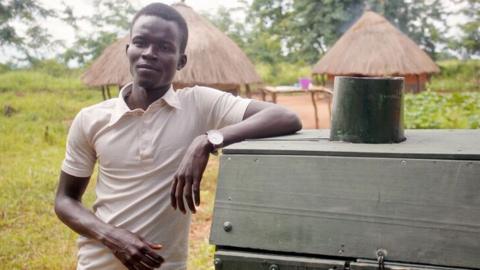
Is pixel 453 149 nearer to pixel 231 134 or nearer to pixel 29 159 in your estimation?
pixel 231 134

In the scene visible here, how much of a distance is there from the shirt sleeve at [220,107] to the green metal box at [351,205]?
14.9 inches

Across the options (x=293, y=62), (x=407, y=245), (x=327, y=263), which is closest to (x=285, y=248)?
(x=327, y=263)

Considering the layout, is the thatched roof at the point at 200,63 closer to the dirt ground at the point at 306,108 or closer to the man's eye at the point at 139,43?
the dirt ground at the point at 306,108

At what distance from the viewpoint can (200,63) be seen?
28.2 ft

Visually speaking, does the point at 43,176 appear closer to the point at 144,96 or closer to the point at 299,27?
the point at 144,96

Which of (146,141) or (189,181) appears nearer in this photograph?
(189,181)

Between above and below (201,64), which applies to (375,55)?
below

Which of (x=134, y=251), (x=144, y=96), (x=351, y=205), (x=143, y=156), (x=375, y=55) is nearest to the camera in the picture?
(x=351, y=205)

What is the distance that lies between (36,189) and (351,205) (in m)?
5.93

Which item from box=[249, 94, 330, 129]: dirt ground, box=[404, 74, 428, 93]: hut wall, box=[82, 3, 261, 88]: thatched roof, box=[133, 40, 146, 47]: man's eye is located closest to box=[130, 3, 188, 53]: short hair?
box=[133, 40, 146, 47]: man's eye

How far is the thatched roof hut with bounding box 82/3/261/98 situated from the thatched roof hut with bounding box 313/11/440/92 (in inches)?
238

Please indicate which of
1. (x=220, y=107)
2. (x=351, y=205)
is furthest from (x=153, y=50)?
(x=351, y=205)

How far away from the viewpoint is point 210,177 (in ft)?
24.5

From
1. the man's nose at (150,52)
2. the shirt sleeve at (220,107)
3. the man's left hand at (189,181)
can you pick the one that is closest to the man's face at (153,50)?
the man's nose at (150,52)
